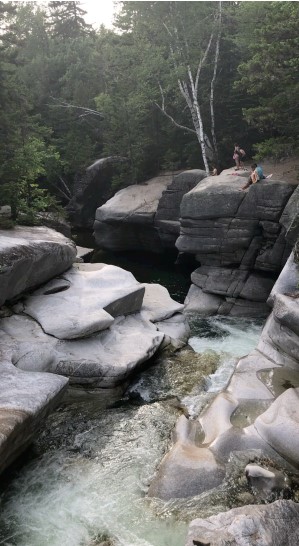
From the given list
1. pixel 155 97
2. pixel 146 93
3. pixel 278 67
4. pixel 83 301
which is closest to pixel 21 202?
pixel 83 301

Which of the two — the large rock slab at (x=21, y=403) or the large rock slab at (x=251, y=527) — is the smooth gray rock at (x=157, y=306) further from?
the large rock slab at (x=251, y=527)

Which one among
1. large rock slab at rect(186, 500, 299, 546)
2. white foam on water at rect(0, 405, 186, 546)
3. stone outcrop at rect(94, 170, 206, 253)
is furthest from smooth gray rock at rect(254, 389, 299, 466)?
stone outcrop at rect(94, 170, 206, 253)

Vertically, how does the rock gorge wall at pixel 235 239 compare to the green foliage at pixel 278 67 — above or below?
below

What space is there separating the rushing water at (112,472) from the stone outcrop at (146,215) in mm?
12858

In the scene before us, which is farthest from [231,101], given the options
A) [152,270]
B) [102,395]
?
[102,395]

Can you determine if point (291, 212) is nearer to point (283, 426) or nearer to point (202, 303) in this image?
point (202, 303)

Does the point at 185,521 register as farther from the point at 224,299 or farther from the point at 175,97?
the point at 175,97

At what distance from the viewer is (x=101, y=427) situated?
1000cm

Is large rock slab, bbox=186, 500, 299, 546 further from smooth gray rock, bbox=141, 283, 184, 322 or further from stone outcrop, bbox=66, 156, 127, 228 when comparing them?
stone outcrop, bbox=66, 156, 127, 228

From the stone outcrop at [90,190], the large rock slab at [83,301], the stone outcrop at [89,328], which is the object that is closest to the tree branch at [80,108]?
the stone outcrop at [90,190]

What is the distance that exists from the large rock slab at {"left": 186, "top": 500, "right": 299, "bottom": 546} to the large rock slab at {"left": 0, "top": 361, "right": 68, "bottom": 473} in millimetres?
3452

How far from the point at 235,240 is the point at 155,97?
14337 mm

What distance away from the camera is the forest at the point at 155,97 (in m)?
17.3

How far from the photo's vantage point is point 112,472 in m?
8.47
